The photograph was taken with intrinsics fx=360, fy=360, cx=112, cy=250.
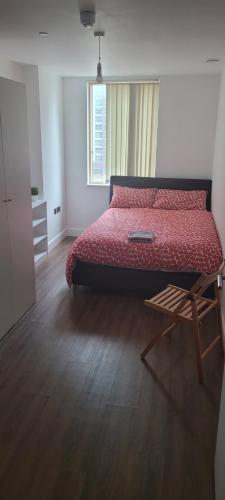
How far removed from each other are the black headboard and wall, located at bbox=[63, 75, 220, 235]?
0.15m

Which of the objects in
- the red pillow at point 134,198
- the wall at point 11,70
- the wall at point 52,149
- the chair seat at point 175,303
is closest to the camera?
the chair seat at point 175,303

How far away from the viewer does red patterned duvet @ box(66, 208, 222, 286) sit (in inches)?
126

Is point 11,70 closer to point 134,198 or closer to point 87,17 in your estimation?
point 87,17

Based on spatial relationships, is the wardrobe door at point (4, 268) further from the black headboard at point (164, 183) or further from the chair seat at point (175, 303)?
the black headboard at point (164, 183)

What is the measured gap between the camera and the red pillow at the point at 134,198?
4.88m

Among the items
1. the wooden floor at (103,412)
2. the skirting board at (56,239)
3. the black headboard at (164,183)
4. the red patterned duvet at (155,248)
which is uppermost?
the black headboard at (164,183)

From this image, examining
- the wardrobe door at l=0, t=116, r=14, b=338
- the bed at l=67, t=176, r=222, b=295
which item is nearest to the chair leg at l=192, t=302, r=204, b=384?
the bed at l=67, t=176, r=222, b=295

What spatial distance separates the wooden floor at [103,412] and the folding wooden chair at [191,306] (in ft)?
0.52

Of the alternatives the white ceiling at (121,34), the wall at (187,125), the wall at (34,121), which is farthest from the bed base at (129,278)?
the wall at (187,125)

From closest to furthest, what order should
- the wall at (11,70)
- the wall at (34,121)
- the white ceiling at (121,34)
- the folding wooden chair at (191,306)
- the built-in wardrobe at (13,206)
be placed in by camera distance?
the white ceiling at (121,34) < the folding wooden chair at (191,306) < the built-in wardrobe at (13,206) < the wall at (11,70) < the wall at (34,121)

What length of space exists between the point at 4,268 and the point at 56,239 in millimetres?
2560

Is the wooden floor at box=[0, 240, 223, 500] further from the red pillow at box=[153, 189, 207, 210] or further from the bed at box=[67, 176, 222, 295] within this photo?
the red pillow at box=[153, 189, 207, 210]

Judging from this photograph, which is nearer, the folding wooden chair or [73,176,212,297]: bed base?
the folding wooden chair

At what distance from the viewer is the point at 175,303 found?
2537 millimetres
